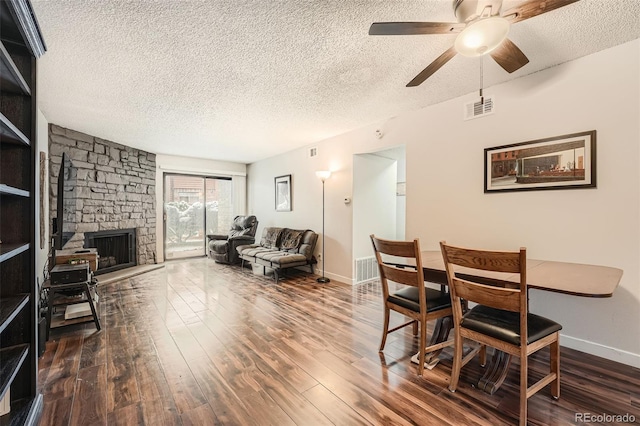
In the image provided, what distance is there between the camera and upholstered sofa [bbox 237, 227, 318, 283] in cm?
457

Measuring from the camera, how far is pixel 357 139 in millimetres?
4336

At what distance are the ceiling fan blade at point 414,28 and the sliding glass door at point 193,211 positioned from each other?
6031mm

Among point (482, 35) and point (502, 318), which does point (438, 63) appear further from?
point (502, 318)

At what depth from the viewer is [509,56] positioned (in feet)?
6.02

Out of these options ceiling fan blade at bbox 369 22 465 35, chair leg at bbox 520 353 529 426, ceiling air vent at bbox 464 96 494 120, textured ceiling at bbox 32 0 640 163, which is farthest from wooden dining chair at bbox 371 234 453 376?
ceiling air vent at bbox 464 96 494 120

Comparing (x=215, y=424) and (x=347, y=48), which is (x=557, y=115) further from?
(x=215, y=424)

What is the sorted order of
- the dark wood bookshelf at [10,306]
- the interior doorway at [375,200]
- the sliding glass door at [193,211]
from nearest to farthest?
the dark wood bookshelf at [10,306], the interior doorway at [375,200], the sliding glass door at [193,211]

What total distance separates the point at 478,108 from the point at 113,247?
6.16 m

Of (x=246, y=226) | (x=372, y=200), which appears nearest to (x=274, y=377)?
(x=372, y=200)

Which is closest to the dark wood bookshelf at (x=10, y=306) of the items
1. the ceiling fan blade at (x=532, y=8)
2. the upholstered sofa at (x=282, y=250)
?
the ceiling fan blade at (x=532, y=8)

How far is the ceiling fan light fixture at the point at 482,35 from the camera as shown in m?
1.43

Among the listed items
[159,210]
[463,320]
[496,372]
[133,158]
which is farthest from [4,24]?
[159,210]

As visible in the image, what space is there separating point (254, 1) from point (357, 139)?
2.84 meters

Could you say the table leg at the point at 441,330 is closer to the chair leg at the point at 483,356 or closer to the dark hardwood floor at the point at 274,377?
the dark hardwood floor at the point at 274,377
